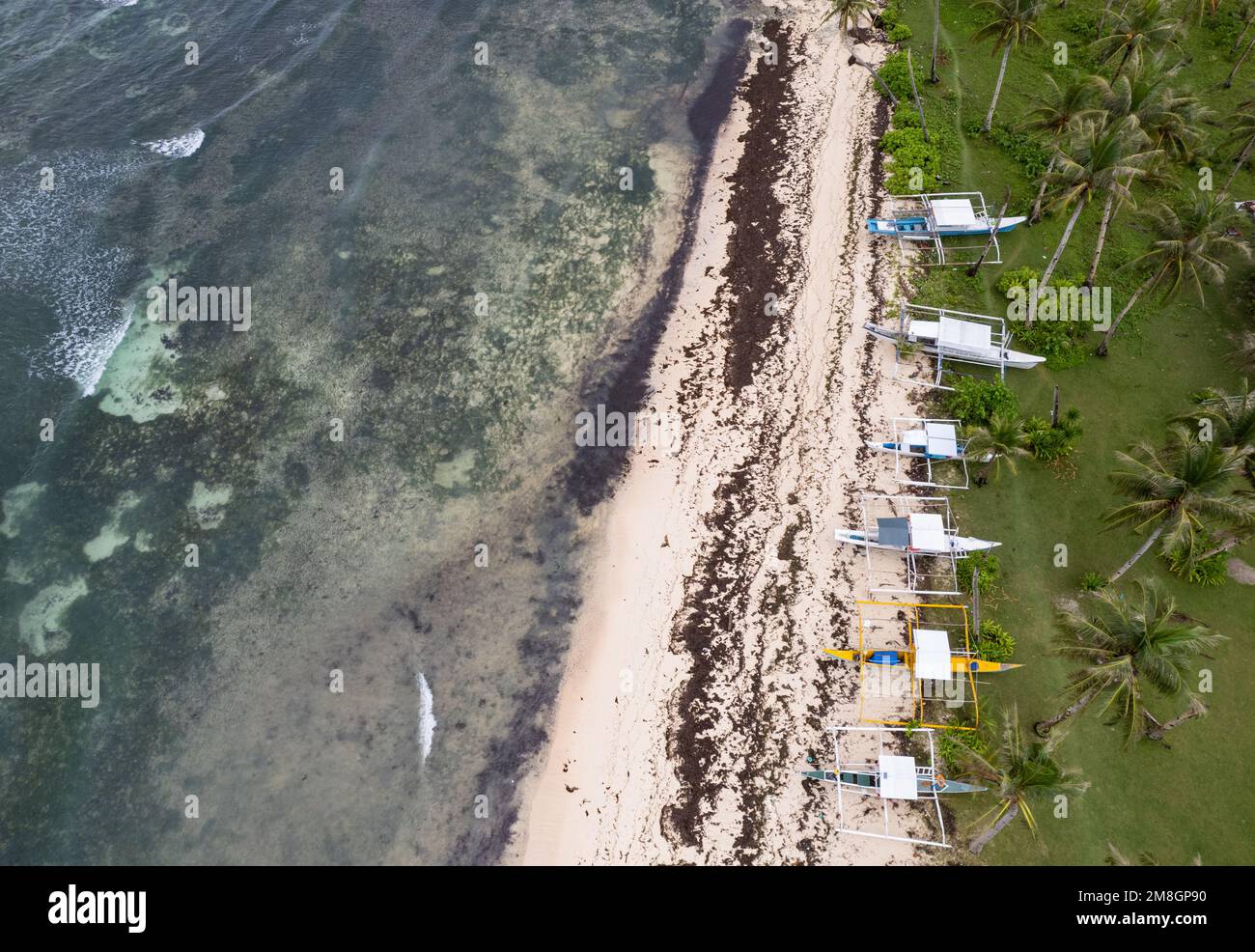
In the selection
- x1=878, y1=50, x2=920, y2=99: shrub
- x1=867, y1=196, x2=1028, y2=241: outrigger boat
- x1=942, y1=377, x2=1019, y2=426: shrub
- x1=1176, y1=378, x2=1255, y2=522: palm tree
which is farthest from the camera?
x1=878, y1=50, x2=920, y2=99: shrub

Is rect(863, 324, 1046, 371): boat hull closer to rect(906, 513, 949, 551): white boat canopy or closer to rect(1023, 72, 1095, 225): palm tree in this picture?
rect(1023, 72, 1095, 225): palm tree

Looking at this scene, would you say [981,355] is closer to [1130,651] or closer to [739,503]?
[739,503]

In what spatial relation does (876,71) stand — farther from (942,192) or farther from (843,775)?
(843,775)

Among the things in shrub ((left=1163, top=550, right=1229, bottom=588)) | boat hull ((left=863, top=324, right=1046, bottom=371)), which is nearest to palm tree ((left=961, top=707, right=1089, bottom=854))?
shrub ((left=1163, top=550, right=1229, bottom=588))

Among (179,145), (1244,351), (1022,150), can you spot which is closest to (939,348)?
(1244,351)

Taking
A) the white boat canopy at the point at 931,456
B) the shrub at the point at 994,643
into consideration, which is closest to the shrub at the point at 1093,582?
the shrub at the point at 994,643

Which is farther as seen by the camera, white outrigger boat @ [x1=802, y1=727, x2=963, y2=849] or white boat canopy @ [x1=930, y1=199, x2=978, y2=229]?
white boat canopy @ [x1=930, y1=199, x2=978, y2=229]
